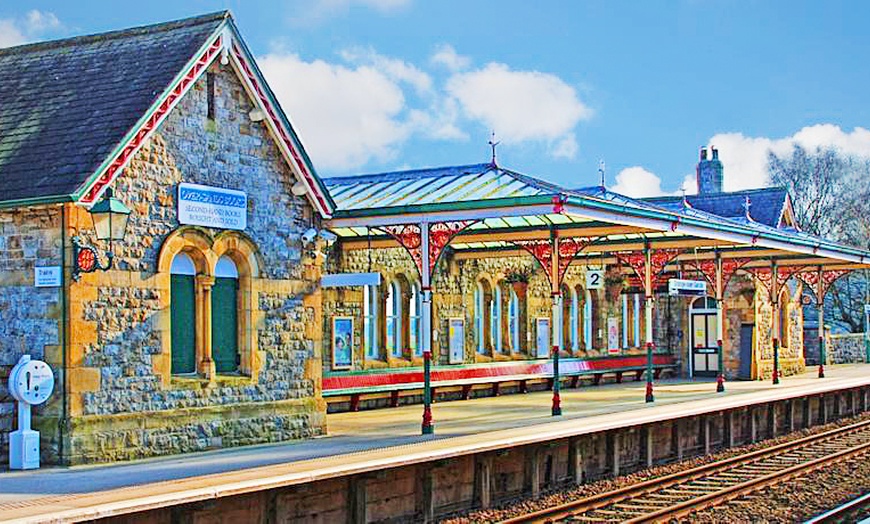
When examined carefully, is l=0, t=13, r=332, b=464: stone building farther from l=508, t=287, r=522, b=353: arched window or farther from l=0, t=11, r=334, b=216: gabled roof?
l=508, t=287, r=522, b=353: arched window

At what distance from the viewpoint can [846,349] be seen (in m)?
47.8

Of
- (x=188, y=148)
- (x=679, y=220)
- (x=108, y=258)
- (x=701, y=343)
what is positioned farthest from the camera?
(x=701, y=343)

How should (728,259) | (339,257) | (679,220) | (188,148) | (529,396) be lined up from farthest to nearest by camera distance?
(728,259), (529,396), (339,257), (679,220), (188,148)

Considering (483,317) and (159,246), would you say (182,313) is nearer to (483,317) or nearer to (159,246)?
(159,246)

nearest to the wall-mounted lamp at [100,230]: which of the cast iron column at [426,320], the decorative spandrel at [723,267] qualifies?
the cast iron column at [426,320]

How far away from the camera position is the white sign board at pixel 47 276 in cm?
1470

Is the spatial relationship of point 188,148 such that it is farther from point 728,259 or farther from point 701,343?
point 701,343

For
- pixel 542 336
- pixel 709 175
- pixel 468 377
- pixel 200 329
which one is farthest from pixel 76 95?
pixel 709 175

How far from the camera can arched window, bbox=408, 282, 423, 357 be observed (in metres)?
26.0

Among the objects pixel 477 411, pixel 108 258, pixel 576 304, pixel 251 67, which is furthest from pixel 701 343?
pixel 108 258

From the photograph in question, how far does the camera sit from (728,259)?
3042cm

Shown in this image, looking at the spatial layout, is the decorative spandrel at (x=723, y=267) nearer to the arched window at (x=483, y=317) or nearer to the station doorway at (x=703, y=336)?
the arched window at (x=483, y=317)

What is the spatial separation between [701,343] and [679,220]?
1523cm

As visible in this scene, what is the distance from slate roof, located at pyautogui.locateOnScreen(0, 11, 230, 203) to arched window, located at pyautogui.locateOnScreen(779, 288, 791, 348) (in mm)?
24359
